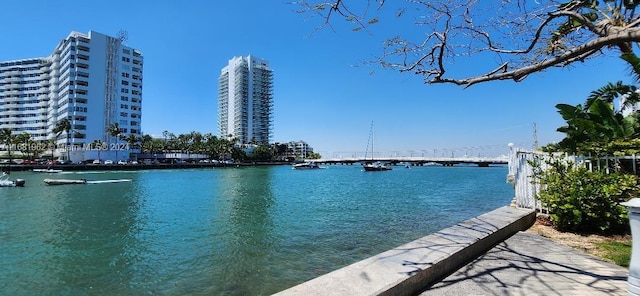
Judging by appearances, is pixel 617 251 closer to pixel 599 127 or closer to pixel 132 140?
pixel 599 127

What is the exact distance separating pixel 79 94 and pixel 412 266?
102 metres

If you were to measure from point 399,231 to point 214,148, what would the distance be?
370ft

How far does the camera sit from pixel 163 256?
29.9 feet

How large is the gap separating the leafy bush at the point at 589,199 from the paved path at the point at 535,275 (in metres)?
1.32

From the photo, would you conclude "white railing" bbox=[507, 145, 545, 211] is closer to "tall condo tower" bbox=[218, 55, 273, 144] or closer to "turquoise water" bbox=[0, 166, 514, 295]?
"turquoise water" bbox=[0, 166, 514, 295]

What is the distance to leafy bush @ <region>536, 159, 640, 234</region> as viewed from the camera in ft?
18.7

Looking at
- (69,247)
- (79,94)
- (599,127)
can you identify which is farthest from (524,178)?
(79,94)

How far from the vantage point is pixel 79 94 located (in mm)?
83688

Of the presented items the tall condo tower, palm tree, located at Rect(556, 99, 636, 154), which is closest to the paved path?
palm tree, located at Rect(556, 99, 636, 154)

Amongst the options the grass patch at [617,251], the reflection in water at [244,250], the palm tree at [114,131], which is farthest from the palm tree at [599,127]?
the palm tree at [114,131]

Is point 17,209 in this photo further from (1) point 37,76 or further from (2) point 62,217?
(1) point 37,76

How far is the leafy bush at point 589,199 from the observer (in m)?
5.70

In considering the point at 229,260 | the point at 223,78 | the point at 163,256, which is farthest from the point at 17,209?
the point at 223,78

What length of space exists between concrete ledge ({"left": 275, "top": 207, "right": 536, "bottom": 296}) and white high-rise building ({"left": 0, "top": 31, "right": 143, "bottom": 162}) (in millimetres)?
95014
